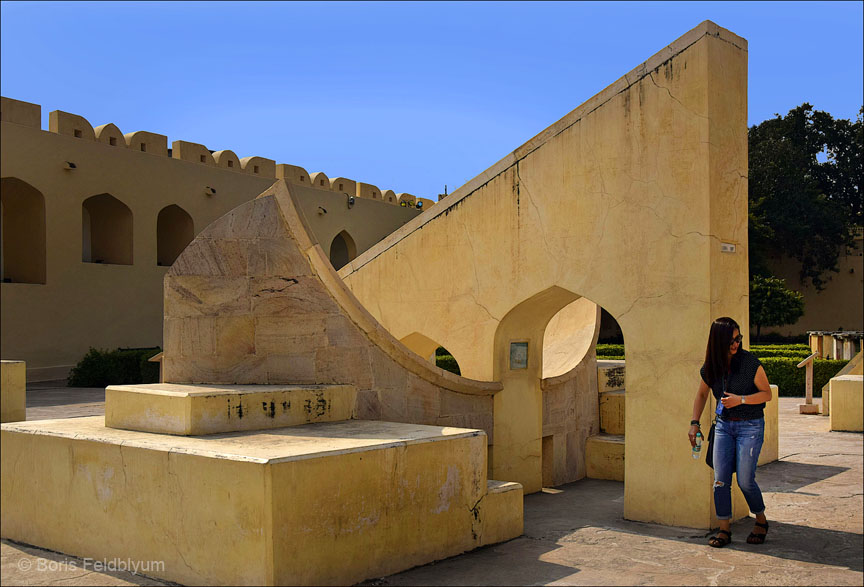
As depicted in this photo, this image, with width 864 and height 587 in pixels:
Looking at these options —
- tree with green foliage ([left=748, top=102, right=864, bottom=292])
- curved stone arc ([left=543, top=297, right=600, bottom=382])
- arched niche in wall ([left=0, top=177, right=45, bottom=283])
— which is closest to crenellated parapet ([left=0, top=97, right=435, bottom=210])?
arched niche in wall ([left=0, top=177, right=45, bottom=283])

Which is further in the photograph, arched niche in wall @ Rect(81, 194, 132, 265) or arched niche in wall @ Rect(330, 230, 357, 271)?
arched niche in wall @ Rect(330, 230, 357, 271)

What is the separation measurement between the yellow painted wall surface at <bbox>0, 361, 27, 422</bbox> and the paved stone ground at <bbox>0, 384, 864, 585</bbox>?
1115 mm

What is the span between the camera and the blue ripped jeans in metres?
4.52

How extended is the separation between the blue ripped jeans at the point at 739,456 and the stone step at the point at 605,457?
12.0 feet

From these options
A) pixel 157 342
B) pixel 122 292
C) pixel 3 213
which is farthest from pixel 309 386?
pixel 157 342

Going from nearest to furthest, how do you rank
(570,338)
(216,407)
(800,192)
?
(216,407) < (570,338) < (800,192)

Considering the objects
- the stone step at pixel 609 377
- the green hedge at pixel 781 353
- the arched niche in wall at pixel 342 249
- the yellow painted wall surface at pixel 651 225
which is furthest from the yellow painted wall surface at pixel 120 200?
the green hedge at pixel 781 353

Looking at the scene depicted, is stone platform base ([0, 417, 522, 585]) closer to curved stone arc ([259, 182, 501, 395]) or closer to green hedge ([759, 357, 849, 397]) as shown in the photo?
curved stone arc ([259, 182, 501, 395])

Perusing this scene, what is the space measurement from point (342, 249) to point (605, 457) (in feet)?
49.0

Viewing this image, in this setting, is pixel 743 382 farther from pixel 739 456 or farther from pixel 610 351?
pixel 610 351

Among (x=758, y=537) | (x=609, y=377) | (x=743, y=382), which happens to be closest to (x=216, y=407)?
(x=743, y=382)

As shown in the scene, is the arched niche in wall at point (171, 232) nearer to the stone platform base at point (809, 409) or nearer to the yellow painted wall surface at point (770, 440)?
the stone platform base at point (809, 409)

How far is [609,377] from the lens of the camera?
9.35 meters

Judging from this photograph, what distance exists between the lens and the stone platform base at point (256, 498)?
3.82m
